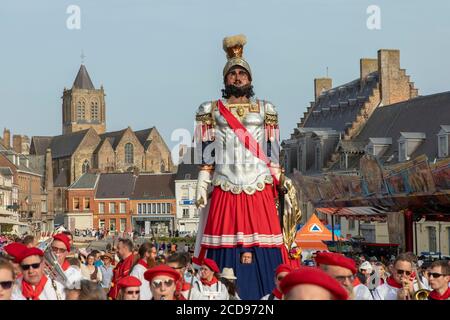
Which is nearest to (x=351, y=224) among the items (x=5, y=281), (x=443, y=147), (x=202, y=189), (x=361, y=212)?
(x=443, y=147)

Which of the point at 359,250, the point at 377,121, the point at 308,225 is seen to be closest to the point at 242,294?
the point at 308,225

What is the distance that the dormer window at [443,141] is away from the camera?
1833 inches

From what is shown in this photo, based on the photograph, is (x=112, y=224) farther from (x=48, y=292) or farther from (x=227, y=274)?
(x=48, y=292)

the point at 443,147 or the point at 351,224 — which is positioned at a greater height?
the point at 443,147

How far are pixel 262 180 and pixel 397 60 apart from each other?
168 feet

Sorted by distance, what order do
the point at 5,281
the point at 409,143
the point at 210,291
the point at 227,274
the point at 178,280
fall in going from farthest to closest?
the point at 409,143 → the point at 227,274 → the point at 210,291 → the point at 178,280 → the point at 5,281

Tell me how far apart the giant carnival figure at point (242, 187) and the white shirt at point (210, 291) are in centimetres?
196

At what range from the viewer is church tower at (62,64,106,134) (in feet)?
603

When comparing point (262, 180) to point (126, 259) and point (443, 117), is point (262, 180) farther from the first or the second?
point (443, 117)

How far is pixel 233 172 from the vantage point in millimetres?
13141

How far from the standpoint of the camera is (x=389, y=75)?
2470 inches

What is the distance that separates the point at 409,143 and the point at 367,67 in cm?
1552

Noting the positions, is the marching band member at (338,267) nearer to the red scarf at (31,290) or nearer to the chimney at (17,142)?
the red scarf at (31,290)

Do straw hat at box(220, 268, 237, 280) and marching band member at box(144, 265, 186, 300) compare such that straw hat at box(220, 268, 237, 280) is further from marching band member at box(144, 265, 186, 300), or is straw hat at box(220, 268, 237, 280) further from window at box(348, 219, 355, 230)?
window at box(348, 219, 355, 230)
